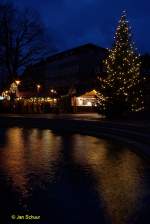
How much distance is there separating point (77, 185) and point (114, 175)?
5.43 ft

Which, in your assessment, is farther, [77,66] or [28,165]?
[77,66]

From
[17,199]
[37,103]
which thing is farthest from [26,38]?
[17,199]

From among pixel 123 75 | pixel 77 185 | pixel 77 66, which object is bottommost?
pixel 77 185

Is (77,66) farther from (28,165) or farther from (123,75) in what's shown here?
(28,165)

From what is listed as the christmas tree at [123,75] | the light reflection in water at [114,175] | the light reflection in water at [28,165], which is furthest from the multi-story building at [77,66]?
the light reflection in water at [114,175]

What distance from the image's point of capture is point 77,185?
35.0 ft

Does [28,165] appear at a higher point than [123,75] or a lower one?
lower

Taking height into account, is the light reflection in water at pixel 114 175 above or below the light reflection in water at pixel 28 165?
below

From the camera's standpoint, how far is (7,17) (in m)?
62.0

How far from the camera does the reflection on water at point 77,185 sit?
26.3 feet

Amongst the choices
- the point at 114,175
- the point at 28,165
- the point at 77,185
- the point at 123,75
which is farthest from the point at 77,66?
the point at 77,185

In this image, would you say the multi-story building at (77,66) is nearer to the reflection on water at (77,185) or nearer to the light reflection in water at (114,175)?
the light reflection in water at (114,175)

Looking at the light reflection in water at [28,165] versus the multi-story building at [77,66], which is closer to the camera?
the light reflection in water at [28,165]

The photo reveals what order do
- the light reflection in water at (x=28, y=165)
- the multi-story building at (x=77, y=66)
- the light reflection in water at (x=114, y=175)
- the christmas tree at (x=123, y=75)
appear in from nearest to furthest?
1. the light reflection in water at (x=114, y=175)
2. the light reflection in water at (x=28, y=165)
3. the christmas tree at (x=123, y=75)
4. the multi-story building at (x=77, y=66)
